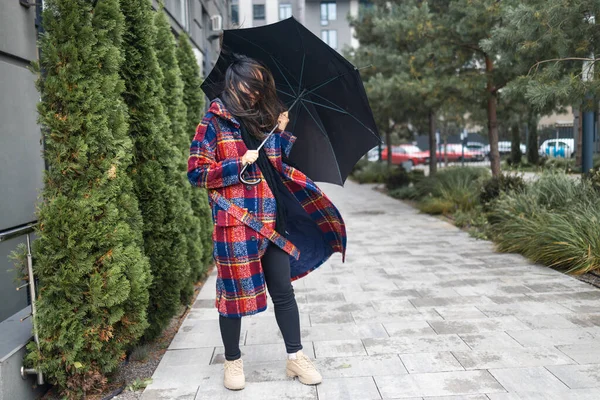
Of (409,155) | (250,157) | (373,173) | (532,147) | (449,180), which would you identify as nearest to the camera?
(250,157)

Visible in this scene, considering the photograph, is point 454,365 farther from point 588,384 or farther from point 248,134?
point 248,134

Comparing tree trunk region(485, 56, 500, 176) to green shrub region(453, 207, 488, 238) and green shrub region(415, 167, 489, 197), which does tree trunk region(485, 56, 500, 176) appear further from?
green shrub region(453, 207, 488, 238)

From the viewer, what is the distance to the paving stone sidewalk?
344 centimetres

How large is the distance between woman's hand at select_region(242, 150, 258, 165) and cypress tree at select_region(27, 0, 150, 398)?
0.78 m

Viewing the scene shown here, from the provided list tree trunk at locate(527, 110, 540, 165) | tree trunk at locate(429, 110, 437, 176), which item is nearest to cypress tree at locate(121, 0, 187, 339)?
tree trunk at locate(429, 110, 437, 176)

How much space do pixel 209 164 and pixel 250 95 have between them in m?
0.45

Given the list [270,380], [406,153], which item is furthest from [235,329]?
[406,153]

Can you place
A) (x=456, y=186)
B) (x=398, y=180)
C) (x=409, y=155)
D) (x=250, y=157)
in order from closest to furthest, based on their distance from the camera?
(x=250, y=157), (x=456, y=186), (x=398, y=180), (x=409, y=155)

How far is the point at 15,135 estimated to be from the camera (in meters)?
4.32

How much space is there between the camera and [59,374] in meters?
3.27

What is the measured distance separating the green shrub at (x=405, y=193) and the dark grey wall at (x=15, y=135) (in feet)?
39.9

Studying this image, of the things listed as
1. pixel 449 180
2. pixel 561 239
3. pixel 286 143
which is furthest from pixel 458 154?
pixel 286 143

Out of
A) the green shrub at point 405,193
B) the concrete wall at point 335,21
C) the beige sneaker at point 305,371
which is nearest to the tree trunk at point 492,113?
the green shrub at point 405,193

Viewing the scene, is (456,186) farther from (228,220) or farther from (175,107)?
(228,220)
